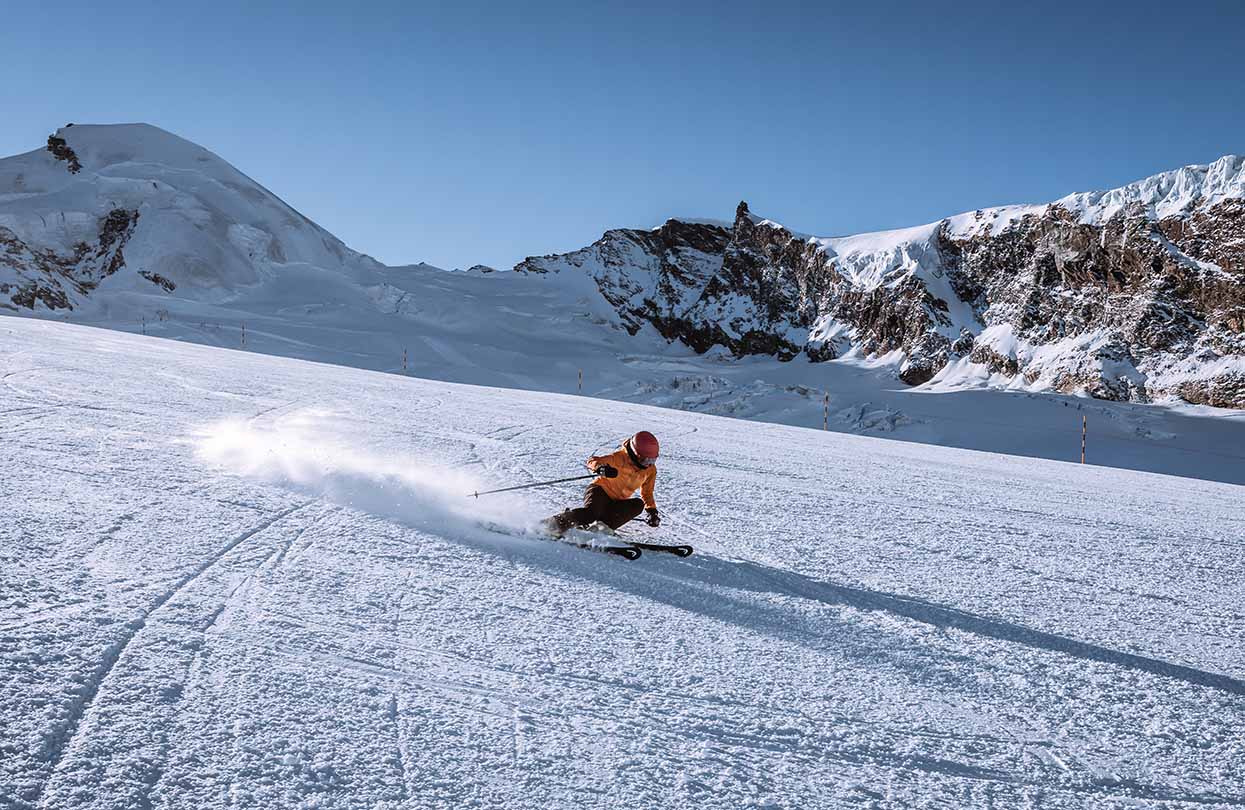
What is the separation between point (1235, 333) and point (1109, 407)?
10108 mm

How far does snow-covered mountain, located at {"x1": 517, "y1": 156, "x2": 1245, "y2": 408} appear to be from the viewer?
140ft

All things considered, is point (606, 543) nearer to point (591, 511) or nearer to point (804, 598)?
point (591, 511)

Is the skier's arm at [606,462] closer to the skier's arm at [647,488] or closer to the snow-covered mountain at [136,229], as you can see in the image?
the skier's arm at [647,488]

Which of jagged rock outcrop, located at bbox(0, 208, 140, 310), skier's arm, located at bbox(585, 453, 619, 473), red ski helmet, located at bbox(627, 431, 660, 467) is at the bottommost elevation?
skier's arm, located at bbox(585, 453, 619, 473)

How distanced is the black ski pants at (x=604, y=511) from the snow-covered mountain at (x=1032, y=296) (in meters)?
44.4

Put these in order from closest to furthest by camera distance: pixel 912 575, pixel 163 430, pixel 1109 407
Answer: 1. pixel 912 575
2. pixel 163 430
3. pixel 1109 407

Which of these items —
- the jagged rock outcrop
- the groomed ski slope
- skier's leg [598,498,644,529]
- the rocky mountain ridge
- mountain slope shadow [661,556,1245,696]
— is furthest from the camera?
the jagged rock outcrop

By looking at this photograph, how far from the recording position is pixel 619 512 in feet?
18.1

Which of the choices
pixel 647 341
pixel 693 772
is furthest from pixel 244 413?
pixel 647 341

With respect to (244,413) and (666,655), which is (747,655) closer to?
(666,655)

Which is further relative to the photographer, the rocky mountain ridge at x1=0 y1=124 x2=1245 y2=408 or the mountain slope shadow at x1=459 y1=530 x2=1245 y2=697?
the rocky mountain ridge at x1=0 y1=124 x2=1245 y2=408

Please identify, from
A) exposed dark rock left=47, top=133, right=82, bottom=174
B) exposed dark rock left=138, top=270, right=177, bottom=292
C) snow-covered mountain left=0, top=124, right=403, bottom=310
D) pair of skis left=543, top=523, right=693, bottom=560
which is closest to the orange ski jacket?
pair of skis left=543, top=523, right=693, bottom=560

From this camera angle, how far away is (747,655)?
3.58 metres

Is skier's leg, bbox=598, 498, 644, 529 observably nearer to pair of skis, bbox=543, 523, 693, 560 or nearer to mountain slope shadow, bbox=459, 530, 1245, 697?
pair of skis, bbox=543, 523, 693, 560
